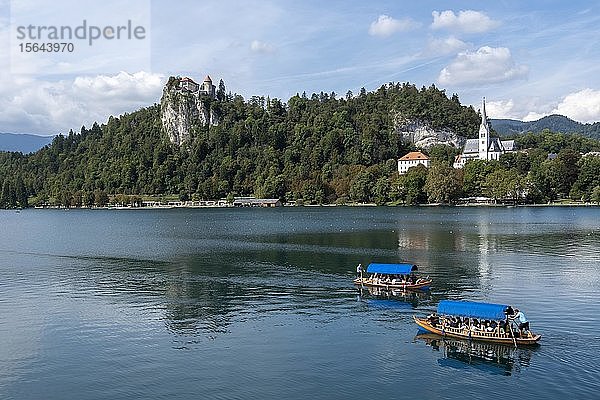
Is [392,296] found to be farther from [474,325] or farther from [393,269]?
[474,325]

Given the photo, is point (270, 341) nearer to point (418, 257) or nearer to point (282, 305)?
point (282, 305)

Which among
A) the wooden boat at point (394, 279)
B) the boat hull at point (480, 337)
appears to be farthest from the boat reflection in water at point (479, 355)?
the wooden boat at point (394, 279)

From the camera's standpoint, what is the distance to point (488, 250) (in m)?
91.1

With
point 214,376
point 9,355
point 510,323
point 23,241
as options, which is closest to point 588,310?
point 510,323

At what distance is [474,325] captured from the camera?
44.0 metres

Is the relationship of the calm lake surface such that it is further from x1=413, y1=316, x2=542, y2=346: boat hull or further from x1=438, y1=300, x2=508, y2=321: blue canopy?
x1=438, y1=300, x2=508, y2=321: blue canopy

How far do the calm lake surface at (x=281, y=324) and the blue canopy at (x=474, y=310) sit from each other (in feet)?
7.77

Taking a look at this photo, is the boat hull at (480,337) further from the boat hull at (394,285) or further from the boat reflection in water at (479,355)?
the boat hull at (394,285)

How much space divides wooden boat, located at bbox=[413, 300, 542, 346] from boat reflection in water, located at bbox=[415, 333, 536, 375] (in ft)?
1.40

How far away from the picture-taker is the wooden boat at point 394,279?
61000mm

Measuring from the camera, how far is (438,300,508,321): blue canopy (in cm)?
4266

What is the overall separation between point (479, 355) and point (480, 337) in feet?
8.31

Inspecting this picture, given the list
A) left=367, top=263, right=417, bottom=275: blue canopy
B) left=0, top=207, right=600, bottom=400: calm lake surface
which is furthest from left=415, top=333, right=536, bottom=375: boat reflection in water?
left=367, top=263, right=417, bottom=275: blue canopy

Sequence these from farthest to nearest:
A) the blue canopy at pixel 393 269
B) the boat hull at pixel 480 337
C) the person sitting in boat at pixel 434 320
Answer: the blue canopy at pixel 393 269, the person sitting in boat at pixel 434 320, the boat hull at pixel 480 337
